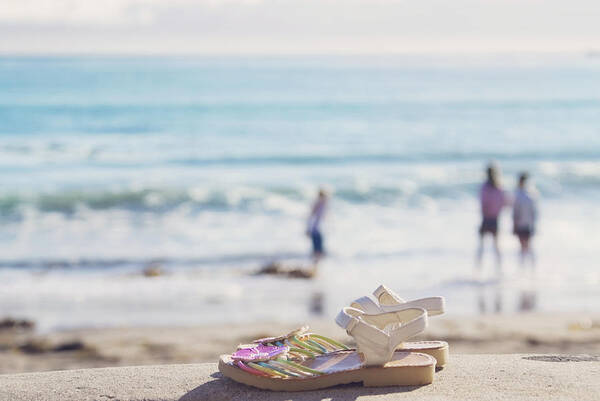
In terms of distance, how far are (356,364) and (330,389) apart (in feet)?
0.52

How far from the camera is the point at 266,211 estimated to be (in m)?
16.9

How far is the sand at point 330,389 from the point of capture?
10.9ft

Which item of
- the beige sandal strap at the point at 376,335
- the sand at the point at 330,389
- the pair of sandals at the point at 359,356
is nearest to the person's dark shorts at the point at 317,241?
the sand at the point at 330,389

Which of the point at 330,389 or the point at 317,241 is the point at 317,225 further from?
the point at 330,389

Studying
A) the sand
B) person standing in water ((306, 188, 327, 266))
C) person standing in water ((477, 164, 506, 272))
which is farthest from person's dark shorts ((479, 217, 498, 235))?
the sand

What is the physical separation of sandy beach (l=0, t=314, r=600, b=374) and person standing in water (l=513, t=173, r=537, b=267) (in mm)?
2288

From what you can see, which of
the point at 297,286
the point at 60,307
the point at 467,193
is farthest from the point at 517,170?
the point at 60,307

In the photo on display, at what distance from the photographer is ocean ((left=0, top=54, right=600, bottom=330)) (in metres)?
10.3

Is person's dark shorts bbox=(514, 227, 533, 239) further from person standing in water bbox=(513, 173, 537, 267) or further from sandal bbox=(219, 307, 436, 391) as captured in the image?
sandal bbox=(219, 307, 436, 391)

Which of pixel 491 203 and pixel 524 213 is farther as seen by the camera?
pixel 491 203

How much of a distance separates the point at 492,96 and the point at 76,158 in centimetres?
3593

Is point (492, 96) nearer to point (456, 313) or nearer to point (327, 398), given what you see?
point (456, 313)

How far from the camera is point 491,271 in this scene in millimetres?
11477

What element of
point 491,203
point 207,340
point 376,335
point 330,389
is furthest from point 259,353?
point 491,203
